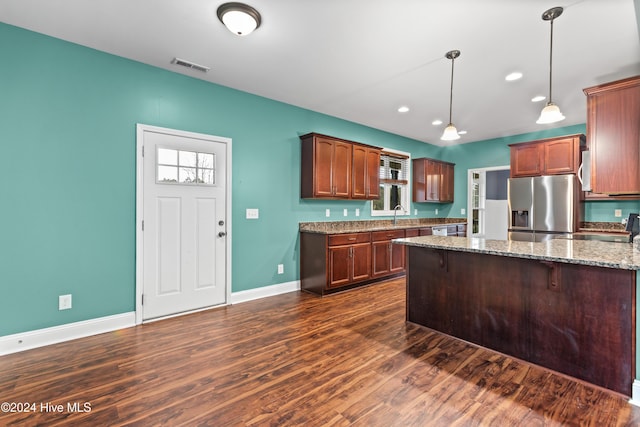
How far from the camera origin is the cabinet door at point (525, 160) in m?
5.04

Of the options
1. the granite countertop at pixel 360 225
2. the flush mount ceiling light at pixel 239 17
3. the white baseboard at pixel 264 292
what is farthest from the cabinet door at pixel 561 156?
the flush mount ceiling light at pixel 239 17

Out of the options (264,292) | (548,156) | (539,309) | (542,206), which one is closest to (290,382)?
(539,309)

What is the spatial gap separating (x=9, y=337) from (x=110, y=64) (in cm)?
259

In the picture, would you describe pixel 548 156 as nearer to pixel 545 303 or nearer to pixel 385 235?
pixel 385 235

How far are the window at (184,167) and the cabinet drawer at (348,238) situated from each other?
5.62ft

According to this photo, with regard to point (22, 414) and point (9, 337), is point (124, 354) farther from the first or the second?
point (9, 337)

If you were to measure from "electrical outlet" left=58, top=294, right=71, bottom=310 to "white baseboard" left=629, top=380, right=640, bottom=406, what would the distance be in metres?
4.31

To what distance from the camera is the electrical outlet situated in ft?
8.93

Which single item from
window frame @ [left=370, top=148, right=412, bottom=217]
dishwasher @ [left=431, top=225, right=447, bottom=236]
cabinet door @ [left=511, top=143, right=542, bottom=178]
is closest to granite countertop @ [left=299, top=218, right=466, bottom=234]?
window frame @ [left=370, top=148, right=412, bottom=217]

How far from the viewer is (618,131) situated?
8.90 ft

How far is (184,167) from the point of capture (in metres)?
3.42

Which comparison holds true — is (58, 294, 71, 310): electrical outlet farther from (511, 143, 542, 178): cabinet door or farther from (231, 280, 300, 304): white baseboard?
(511, 143, 542, 178): cabinet door

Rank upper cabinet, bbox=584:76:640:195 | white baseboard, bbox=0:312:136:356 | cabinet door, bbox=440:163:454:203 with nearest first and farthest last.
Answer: white baseboard, bbox=0:312:136:356, upper cabinet, bbox=584:76:640:195, cabinet door, bbox=440:163:454:203

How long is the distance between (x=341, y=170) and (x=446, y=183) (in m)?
3.35
